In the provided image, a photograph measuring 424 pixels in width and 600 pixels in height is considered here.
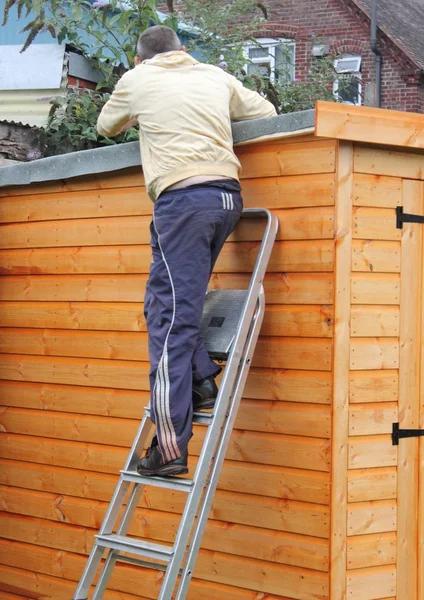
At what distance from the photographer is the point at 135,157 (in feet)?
16.7

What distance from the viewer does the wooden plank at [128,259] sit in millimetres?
4578

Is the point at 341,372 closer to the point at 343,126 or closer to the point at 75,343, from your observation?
the point at 343,126

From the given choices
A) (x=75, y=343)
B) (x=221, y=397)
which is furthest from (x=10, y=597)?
(x=221, y=397)

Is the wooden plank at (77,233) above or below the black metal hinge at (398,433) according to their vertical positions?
above

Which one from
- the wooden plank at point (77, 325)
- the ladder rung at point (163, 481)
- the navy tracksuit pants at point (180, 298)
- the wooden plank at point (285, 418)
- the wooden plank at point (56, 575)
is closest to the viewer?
the ladder rung at point (163, 481)

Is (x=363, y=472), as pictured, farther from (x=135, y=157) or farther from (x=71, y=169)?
(x=71, y=169)

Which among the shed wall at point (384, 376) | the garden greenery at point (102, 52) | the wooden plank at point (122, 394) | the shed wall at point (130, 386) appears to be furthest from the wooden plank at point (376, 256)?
the garden greenery at point (102, 52)

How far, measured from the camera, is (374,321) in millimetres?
4621

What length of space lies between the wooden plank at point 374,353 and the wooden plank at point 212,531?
72cm

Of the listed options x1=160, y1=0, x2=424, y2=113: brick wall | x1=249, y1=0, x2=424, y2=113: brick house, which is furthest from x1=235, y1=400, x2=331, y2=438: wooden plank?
x1=160, y1=0, x2=424, y2=113: brick wall

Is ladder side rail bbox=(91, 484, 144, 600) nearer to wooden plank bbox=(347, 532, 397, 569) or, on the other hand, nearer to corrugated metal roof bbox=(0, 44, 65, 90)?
wooden plank bbox=(347, 532, 397, 569)

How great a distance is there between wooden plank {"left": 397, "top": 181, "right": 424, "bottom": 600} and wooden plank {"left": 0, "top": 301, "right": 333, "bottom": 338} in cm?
58

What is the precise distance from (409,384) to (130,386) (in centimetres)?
142

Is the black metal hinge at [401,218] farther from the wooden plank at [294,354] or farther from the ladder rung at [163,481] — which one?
the ladder rung at [163,481]
